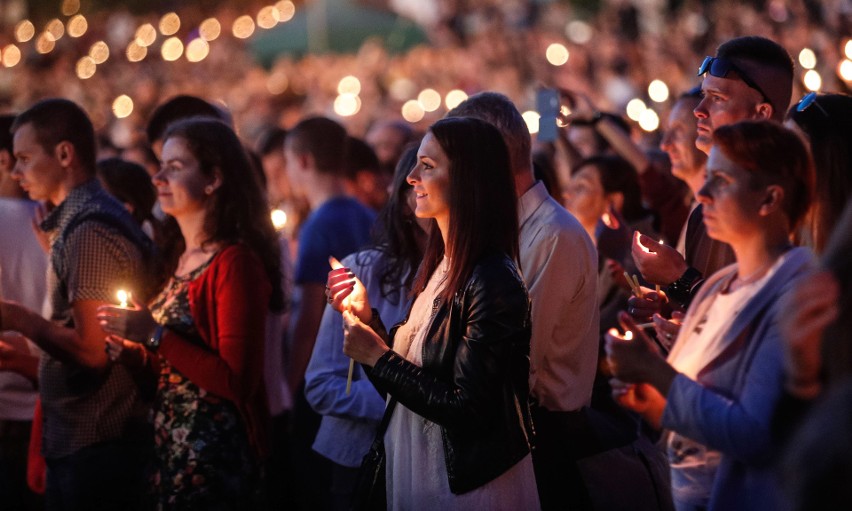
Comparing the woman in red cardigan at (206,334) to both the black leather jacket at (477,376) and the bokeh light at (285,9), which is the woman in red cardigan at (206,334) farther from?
the bokeh light at (285,9)

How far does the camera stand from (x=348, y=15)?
23781 mm

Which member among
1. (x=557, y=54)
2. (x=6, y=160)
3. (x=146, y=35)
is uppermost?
(x=146, y=35)

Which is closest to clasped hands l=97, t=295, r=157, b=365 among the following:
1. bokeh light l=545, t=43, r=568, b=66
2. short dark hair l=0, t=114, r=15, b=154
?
short dark hair l=0, t=114, r=15, b=154

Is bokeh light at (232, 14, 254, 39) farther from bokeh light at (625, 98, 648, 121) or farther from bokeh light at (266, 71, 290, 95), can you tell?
bokeh light at (625, 98, 648, 121)

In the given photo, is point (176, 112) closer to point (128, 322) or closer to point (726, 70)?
point (128, 322)

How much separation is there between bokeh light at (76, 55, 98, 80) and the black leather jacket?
20.8 m

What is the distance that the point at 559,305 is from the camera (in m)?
3.75

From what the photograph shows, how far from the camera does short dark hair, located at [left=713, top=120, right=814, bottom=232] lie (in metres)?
2.77

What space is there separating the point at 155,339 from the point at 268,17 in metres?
24.9

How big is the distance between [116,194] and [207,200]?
4.53 feet

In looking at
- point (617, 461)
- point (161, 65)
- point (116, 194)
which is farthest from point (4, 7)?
point (617, 461)

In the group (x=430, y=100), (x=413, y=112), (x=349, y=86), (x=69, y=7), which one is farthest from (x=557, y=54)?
(x=69, y=7)

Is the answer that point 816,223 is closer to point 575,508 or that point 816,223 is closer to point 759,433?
point 759,433

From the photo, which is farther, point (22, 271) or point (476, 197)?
point (22, 271)
